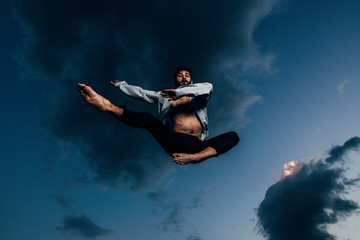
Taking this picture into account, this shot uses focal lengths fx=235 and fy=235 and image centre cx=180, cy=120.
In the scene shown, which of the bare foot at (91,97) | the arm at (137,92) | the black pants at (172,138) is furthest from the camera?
the arm at (137,92)

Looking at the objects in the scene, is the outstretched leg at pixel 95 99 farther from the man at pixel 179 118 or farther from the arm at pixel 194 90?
the arm at pixel 194 90

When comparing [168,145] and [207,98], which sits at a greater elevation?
[207,98]

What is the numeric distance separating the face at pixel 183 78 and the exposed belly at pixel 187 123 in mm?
816

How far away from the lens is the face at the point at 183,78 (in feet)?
19.8

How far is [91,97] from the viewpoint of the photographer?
4703 millimetres

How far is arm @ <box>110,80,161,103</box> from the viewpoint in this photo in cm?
557

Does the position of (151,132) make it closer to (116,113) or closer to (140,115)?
(140,115)

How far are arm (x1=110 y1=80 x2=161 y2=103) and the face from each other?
2.47 feet

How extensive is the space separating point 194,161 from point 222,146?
0.77 metres

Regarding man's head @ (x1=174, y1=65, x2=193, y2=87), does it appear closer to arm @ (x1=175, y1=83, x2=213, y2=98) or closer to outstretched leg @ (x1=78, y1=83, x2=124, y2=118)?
arm @ (x1=175, y1=83, x2=213, y2=98)

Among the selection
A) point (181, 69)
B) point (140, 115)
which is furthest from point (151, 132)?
point (181, 69)

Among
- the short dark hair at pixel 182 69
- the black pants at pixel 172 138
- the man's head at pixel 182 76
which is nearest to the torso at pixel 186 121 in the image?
the black pants at pixel 172 138

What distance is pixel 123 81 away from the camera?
574 cm

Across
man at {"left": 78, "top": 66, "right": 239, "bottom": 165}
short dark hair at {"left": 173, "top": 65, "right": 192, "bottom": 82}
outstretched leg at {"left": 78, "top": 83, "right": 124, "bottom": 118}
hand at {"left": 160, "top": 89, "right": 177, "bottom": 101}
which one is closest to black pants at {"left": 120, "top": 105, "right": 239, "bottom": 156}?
man at {"left": 78, "top": 66, "right": 239, "bottom": 165}
